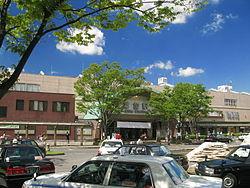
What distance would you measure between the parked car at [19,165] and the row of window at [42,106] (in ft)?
133

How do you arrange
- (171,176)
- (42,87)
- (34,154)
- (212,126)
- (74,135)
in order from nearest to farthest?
(171,176)
(34,154)
(74,135)
(42,87)
(212,126)

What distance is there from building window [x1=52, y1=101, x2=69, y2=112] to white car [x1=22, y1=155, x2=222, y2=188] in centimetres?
4762

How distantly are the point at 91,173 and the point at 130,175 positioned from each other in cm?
82

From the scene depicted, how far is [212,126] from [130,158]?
69.6m

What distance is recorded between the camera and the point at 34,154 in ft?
41.1

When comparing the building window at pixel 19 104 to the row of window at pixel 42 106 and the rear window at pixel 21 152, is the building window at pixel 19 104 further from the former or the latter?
the rear window at pixel 21 152

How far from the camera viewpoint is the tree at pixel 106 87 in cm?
4397

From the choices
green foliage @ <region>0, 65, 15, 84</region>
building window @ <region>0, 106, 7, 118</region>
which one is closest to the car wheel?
green foliage @ <region>0, 65, 15, 84</region>

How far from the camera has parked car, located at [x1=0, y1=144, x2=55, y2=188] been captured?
35.6 feet

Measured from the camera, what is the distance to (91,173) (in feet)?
23.2

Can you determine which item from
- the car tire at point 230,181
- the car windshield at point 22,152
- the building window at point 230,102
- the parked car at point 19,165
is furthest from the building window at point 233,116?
the parked car at point 19,165

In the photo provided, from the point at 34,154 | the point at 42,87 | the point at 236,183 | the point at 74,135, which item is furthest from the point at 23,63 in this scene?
the point at 42,87

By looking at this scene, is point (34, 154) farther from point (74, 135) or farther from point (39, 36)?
point (74, 135)

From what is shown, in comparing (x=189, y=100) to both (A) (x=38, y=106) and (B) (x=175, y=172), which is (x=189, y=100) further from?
(B) (x=175, y=172)
